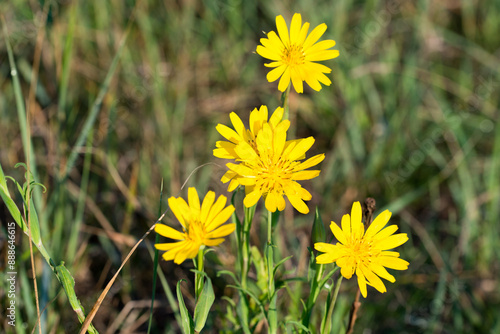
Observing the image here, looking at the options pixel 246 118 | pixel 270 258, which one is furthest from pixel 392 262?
pixel 246 118

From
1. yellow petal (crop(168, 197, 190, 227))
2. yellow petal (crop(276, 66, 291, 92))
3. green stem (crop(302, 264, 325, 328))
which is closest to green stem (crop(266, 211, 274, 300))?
green stem (crop(302, 264, 325, 328))

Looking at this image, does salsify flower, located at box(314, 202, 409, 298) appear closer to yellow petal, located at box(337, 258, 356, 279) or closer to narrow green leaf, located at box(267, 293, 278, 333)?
yellow petal, located at box(337, 258, 356, 279)

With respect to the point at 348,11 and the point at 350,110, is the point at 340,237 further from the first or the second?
the point at 348,11

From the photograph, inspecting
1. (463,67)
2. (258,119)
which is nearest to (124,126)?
(258,119)

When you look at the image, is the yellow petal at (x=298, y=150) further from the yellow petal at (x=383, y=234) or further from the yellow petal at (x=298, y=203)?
the yellow petal at (x=383, y=234)

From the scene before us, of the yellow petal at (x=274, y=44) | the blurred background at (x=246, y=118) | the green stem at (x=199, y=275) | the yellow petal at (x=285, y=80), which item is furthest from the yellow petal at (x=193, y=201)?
the blurred background at (x=246, y=118)

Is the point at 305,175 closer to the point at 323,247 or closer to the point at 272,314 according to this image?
the point at 323,247
